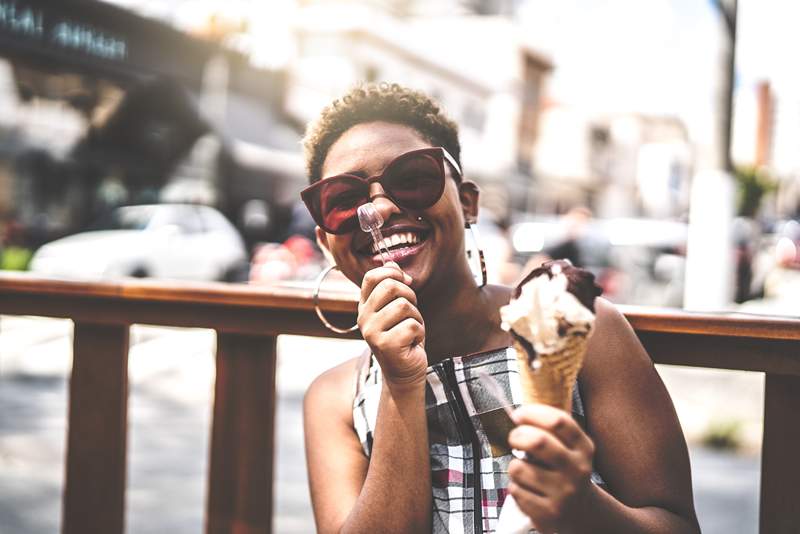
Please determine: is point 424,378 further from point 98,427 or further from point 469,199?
point 98,427

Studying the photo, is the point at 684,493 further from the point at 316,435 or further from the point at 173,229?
the point at 173,229

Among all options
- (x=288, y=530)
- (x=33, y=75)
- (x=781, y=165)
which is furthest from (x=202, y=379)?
(x=781, y=165)

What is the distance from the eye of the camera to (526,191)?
37.5 metres

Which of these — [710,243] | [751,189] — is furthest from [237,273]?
[751,189]

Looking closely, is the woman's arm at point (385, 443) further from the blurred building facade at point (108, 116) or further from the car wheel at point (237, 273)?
the blurred building facade at point (108, 116)

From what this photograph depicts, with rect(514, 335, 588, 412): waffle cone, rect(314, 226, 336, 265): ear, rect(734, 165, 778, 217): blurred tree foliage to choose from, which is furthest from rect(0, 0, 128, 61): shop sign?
rect(734, 165, 778, 217): blurred tree foliage

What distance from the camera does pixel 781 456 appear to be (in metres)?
1.65

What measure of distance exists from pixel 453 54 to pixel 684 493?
3643 cm

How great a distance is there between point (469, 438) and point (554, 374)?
0.54 m

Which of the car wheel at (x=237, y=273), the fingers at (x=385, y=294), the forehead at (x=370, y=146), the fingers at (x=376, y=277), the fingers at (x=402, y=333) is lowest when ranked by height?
the fingers at (x=402, y=333)

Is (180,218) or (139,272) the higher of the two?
(180,218)

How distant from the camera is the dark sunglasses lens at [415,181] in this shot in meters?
1.50

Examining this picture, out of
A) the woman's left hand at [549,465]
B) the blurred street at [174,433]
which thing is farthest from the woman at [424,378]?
the blurred street at [174,433]

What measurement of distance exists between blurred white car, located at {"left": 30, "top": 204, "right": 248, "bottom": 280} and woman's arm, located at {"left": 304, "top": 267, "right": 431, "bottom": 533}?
9993 mm
